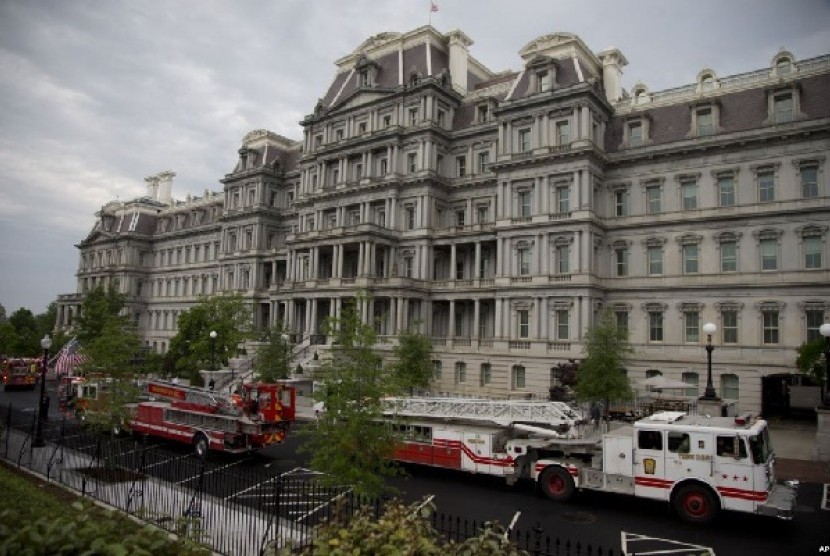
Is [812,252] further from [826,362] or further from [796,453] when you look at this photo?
[826,362]

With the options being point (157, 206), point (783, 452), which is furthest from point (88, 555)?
point (157, 206)

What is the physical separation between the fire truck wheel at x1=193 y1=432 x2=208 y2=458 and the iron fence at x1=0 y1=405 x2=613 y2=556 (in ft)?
0.96

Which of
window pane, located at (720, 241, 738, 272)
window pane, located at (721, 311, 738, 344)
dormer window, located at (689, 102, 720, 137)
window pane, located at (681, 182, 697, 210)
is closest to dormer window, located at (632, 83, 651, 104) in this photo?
dormer window, located at (689, 102, 720, 137)

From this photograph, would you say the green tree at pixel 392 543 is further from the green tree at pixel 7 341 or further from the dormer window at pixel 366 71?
the green tree at pixel 7 341

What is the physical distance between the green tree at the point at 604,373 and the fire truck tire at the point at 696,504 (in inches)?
492

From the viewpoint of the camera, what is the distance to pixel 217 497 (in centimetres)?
1548

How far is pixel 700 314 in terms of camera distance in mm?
36531

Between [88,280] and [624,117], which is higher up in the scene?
[624,117]

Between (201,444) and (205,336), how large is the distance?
24566 millimetres

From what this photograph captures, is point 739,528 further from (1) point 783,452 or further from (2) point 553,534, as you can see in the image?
(1) point 783,452

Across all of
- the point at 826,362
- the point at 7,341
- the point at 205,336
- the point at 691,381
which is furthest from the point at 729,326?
the point at 7,341

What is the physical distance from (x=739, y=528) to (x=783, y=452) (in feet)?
40.0

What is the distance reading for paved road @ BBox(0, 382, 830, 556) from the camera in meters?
14.3

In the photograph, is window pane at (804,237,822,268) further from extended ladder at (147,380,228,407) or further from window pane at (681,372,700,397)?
extended ladder at (147,380,228,407)
